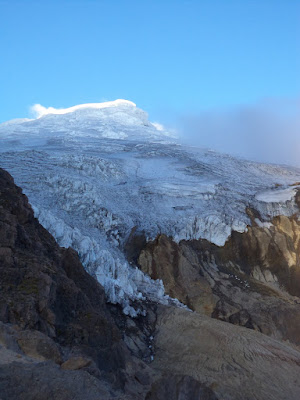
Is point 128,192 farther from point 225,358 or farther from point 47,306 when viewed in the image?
point 47,306

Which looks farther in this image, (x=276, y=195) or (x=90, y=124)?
(x=90, y=124)

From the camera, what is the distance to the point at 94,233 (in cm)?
2628

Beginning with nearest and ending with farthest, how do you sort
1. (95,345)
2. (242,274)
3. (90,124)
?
1. (95,345)
2. (242,274)
3. (90,124)

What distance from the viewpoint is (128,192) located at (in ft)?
107

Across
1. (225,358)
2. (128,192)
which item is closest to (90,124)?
(128,192)

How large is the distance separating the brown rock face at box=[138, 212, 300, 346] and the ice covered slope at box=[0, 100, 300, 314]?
40.8 inches

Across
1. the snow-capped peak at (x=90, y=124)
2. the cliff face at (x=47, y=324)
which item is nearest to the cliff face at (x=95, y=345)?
the cliff face at (x=47, y=324)

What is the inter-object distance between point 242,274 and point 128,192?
10408mm

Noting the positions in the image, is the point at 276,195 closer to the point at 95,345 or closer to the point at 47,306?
the point at 95,345

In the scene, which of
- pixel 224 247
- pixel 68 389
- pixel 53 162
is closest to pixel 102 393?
pixel 68 389

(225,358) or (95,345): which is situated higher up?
(95,345)

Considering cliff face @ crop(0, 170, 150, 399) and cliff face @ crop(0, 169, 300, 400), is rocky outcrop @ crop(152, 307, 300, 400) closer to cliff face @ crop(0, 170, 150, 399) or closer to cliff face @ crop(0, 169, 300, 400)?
cliff face @ crop(0, 169, 300, 400)

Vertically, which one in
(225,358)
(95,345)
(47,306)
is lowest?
(225,358)

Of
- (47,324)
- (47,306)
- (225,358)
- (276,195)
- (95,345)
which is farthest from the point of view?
(276,195)
